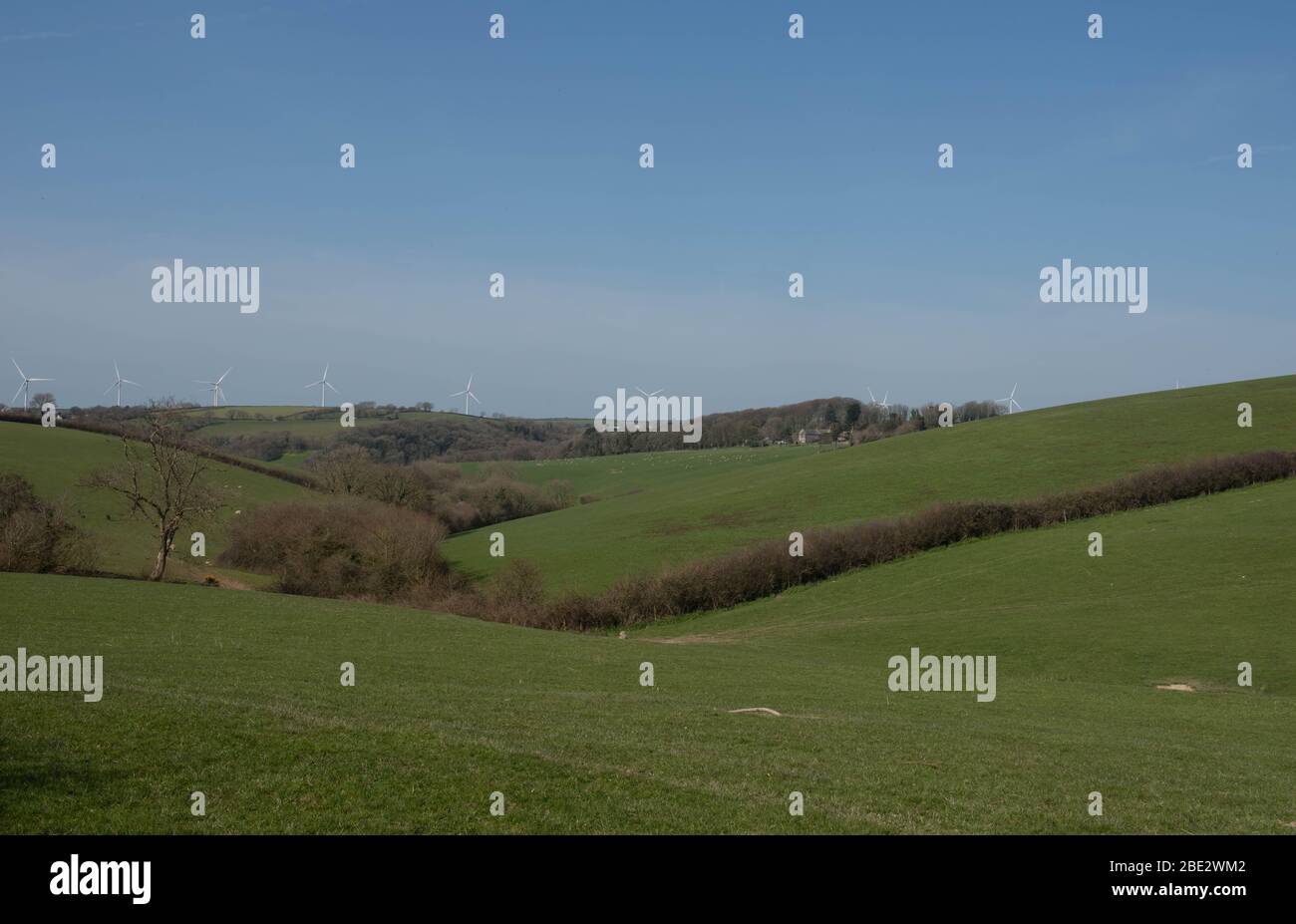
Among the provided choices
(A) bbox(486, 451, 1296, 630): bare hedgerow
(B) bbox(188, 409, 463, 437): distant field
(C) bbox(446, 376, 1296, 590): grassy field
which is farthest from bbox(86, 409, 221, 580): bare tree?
(B) bbox(188, 409, 463, 437): distant field

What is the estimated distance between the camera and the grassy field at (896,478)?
7956cm

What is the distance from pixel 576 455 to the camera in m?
168

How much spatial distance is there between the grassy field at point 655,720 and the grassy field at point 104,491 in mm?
18225

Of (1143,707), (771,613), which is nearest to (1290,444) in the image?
(771,613)

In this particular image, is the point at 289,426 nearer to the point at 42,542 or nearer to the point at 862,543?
the point at 42,542

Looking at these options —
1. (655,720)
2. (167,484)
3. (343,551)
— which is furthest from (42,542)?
(655,720)

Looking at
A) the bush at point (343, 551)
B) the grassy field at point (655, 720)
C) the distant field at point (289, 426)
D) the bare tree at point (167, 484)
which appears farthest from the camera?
the distant field at point (289, 426)

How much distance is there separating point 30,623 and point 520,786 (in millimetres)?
27176

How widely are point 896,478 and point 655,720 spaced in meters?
69.4

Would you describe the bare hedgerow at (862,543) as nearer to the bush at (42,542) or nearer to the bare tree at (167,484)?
the bare tree at (167,484)

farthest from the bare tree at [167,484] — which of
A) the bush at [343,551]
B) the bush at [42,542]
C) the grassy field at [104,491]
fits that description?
the bush at [343,551]

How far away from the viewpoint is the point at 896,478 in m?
88.1

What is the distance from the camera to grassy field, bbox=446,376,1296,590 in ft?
261
